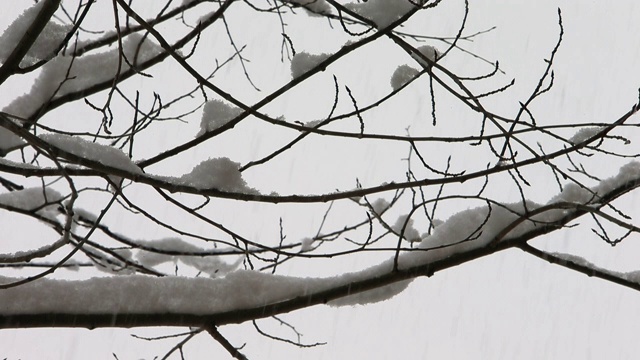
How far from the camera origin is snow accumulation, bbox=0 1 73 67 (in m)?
2.05

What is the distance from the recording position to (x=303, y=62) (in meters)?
2.19

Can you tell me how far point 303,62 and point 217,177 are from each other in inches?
23.5

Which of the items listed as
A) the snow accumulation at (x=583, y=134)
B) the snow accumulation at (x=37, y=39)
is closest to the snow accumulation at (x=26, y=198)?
the snow accumulation at (x=37, y=39)

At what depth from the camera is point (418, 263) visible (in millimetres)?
1980

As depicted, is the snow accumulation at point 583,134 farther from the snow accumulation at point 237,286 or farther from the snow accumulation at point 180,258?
the snow accumulation at point 180,258

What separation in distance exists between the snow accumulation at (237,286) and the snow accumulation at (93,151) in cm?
38

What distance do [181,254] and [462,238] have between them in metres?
1.58

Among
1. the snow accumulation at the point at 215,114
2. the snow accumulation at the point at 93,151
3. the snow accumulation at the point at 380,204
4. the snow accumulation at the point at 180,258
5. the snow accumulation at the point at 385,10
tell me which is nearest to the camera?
the snow accumulation at the point at 93,151

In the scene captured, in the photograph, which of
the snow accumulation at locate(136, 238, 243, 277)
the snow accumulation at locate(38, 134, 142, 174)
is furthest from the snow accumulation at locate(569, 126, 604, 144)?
the snow accumulation at locate(136, 238, 243, 277)

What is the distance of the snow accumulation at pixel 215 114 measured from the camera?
7.05 feet

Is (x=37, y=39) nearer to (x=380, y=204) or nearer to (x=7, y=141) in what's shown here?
(x=7, y=141)

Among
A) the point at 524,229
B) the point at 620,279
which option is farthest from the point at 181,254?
the point at 620,279

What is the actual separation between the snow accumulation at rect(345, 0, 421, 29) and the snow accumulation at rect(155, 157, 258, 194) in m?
0.86

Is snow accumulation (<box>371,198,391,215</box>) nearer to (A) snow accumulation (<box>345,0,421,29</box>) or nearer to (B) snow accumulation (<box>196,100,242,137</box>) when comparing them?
(A) snow accumulation (<box>345,0,421,29</box>)
